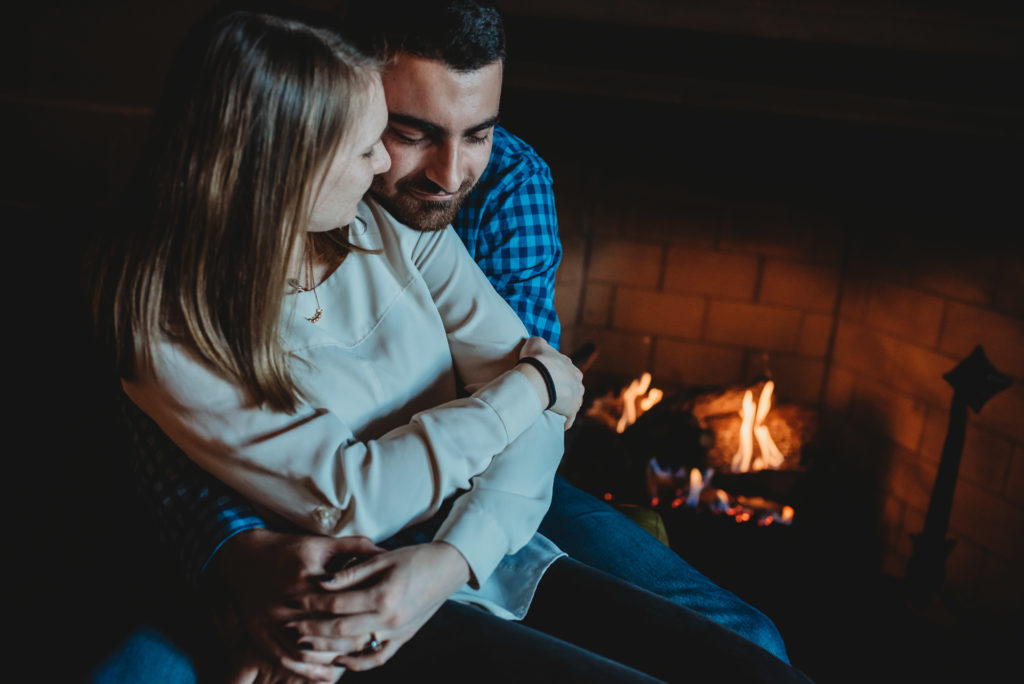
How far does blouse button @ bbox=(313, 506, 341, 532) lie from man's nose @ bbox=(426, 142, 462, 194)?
535 mm

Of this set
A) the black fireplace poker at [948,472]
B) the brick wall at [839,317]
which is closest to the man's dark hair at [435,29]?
the brick wall at [839,317]

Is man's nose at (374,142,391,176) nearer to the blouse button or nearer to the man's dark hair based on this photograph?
the man's dark hair

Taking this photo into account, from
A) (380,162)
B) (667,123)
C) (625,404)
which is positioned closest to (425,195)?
(380,162)

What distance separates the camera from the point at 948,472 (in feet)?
5.61

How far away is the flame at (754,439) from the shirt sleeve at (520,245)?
0.94 meters

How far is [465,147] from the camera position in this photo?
3.86 ft

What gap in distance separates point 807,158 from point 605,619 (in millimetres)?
1299

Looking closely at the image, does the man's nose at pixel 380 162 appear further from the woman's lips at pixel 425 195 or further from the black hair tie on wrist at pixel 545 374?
the black hair tie on wrist at pixel 545 374

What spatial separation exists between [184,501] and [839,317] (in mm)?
1927

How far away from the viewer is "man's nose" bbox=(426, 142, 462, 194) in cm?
113

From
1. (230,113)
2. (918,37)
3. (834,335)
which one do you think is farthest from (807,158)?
(230,113)

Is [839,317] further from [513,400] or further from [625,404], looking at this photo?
[513,400]

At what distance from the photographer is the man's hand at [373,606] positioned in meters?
0.73

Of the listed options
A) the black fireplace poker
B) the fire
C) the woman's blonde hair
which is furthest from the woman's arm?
the fire
